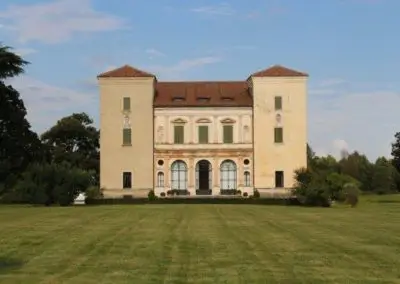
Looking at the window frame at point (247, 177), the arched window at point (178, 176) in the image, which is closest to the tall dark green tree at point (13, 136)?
the arched window at point (178, 176)

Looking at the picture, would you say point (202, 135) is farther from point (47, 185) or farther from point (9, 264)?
point (9, 264)

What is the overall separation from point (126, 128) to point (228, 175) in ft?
36.7

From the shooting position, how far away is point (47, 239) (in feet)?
56.4

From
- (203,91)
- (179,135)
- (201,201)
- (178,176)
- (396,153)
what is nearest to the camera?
(201,201)

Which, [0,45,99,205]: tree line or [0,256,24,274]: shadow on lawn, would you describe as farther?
[0,45,99,205]: tree line

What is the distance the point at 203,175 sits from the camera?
71.9 meters

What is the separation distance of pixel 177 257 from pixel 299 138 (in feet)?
193

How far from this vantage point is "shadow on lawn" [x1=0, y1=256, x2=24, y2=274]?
11859 millimetres

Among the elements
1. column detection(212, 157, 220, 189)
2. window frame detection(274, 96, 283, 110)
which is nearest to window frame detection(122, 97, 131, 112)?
column detection(212, 157, 220, 189)

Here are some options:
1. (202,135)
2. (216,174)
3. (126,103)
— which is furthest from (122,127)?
(216,174)

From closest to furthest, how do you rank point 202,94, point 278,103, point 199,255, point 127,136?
point 199,255
point 127,136
point 278,103
point 202,94

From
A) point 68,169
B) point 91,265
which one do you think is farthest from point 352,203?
point 91,265

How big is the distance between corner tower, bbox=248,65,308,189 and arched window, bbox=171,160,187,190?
702 cm

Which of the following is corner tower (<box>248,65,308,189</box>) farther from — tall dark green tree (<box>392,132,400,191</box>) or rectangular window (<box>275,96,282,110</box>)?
tall dark green tree (<box>392,132,400,191</box>)
